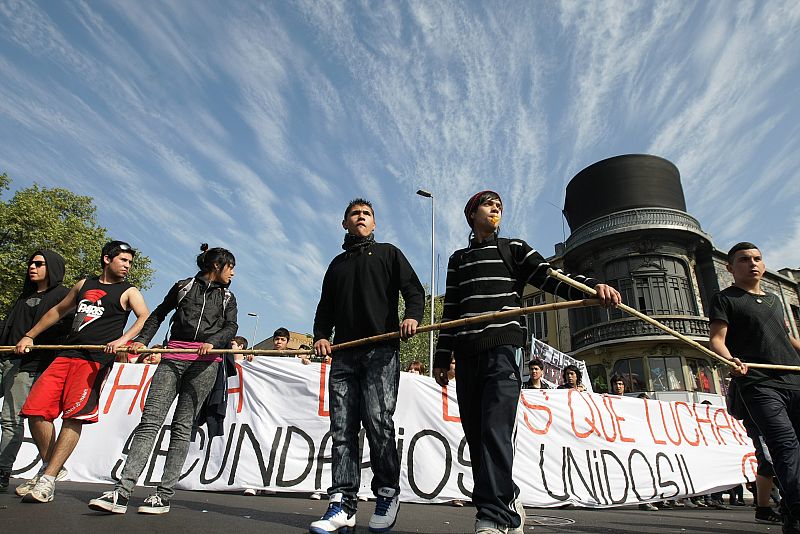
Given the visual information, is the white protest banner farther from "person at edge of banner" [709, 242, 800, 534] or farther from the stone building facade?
the stone building facade

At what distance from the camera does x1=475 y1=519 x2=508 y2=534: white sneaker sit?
7.75ft

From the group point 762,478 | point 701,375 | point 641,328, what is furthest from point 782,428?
point 701,375

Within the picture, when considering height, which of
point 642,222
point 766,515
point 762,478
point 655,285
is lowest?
point 766,515

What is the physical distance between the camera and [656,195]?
2805cm

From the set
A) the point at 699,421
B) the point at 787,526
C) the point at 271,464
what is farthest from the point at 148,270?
the point at 787,526

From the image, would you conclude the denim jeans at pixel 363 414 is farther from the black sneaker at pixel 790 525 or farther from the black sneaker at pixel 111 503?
the black sneaker at pixel 790 525

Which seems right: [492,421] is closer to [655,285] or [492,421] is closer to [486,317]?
[486,317]

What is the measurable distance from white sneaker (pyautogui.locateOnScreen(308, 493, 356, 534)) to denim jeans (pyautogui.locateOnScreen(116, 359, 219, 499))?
133 centimetres

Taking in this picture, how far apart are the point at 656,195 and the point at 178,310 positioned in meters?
29.7

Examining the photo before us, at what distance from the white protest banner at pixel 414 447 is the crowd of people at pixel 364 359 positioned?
2.02m

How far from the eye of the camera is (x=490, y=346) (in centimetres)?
280

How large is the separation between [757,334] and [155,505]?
14.8ft

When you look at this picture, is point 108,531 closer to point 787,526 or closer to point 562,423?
point 787,526

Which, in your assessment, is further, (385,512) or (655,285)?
(655,285)
